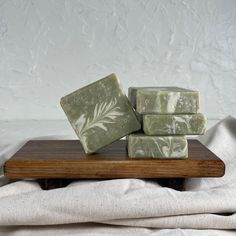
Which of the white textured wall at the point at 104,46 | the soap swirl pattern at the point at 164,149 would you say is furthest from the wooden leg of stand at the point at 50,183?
the white textured wall at the point at 104,46

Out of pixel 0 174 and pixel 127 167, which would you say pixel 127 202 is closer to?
pixel 127 167

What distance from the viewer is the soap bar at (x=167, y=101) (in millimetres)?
719

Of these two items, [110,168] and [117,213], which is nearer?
[117,213]

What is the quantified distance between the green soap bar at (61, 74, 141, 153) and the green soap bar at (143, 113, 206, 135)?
0.13 feet

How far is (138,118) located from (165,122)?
0.18ft

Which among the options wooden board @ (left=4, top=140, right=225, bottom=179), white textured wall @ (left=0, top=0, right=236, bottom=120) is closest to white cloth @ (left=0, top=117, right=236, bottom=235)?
wooden board @ (left=4, top=140, right=225, bottom=179)

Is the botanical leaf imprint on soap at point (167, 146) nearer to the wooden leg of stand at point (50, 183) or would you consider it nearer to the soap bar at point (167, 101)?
the soap bar at point (167, 101)

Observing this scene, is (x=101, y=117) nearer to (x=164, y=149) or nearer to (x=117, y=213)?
(x=164, y=149)

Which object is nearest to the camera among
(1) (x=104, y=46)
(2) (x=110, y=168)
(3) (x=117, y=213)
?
(3) (x=117, y=213)

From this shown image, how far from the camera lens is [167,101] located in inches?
28.4

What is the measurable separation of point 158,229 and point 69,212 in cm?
10

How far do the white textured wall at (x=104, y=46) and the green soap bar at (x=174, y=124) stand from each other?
833 mm

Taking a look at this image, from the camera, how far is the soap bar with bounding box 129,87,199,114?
719 millimetres

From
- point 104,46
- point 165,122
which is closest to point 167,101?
point 165,122
